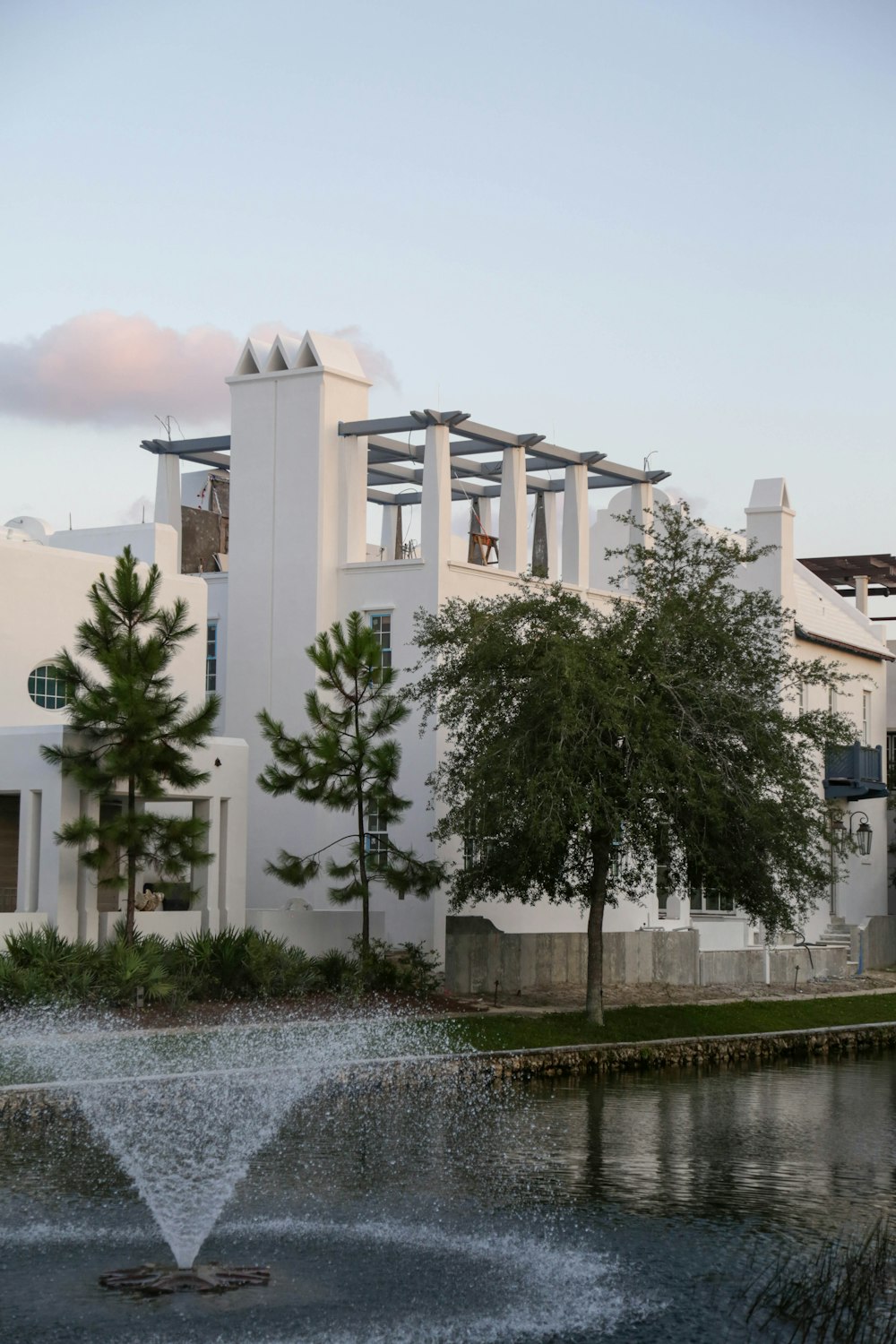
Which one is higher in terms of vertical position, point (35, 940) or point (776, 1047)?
point (35, 940)

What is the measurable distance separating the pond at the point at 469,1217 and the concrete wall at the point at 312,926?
717cm

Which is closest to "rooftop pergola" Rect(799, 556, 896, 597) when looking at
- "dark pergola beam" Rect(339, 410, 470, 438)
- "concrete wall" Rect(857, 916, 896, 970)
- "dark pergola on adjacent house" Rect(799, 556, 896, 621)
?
"dark pergola on adjacent house" Rect(799, 556, 896, 621)

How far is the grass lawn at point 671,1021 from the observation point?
80.6 feet

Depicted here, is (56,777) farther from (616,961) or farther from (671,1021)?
(616,961)

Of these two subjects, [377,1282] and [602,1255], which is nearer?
[377,1282]

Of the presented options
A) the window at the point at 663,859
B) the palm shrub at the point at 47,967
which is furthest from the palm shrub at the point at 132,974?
the window at the point at 663,859

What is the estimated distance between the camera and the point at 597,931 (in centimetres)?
2730

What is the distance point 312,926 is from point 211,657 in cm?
771

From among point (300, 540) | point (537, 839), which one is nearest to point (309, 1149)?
point (537, 839)

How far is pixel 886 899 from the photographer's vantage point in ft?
156

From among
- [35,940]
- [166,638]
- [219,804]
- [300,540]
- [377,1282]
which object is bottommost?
[377,1282]

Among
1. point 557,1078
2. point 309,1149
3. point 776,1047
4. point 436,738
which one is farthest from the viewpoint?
point 436,738

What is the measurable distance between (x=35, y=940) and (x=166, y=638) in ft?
15.2

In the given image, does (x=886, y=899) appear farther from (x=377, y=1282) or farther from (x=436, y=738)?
(x=377, y=1282)
